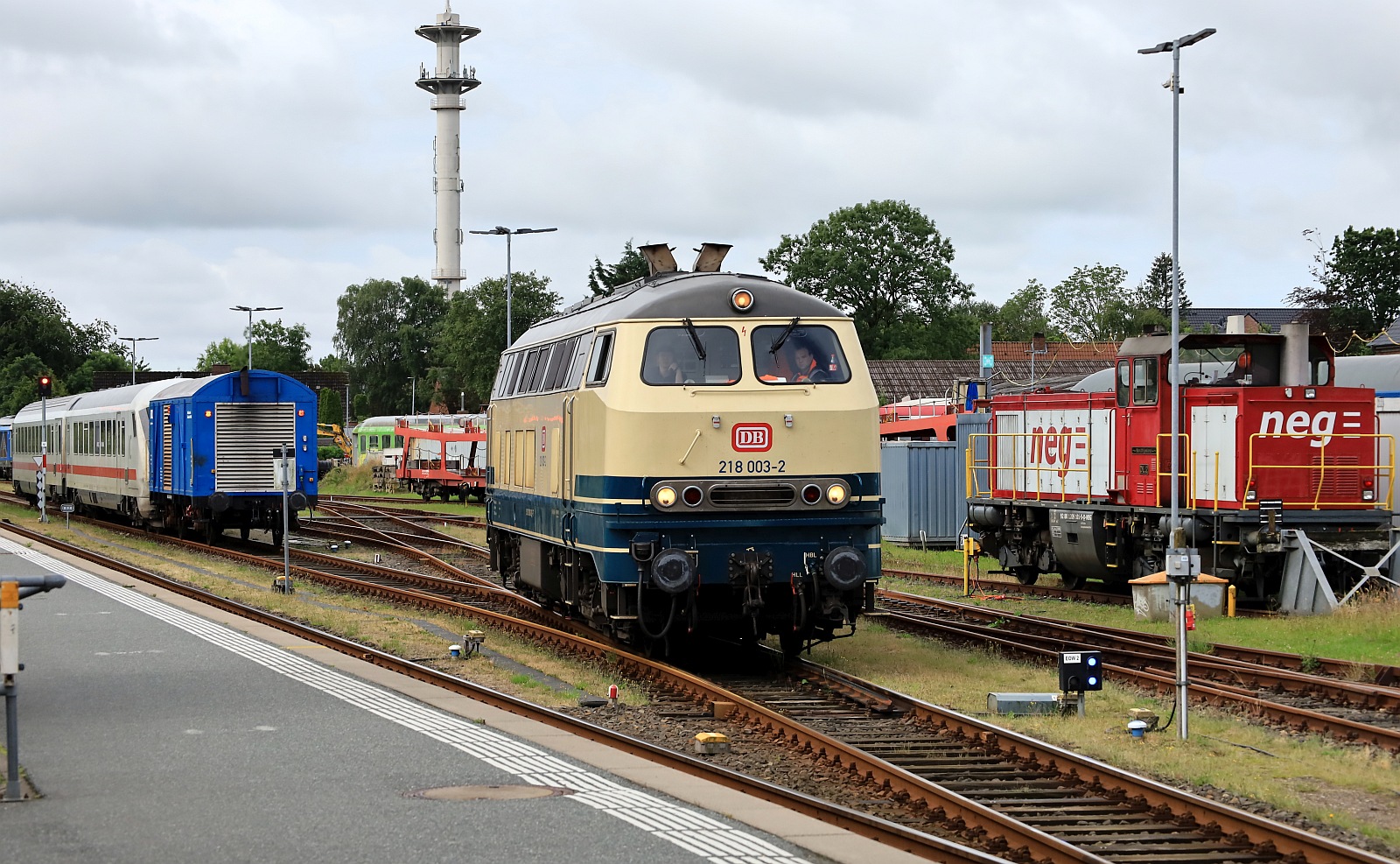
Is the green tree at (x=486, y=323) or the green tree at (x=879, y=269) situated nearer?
the green tree at (x=879, y=269)

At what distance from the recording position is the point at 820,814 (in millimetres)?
9055

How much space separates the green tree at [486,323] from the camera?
312 feet

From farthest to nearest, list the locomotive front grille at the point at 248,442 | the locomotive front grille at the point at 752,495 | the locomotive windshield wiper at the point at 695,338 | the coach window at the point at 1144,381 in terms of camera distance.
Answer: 1. the locomotive front grille at the point at 248,442
2. the coach window at the point at 1144,381
3. the locomotive windshield wiper at the point at 695,338
4. the locomotive front grille at the point at 752,495

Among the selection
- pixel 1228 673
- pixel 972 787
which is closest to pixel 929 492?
pixel 1228 673

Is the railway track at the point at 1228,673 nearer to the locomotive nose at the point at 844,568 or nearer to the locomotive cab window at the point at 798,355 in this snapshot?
the locomotive nose at the point at 844,568

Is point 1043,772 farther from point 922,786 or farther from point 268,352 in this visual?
point 268,352

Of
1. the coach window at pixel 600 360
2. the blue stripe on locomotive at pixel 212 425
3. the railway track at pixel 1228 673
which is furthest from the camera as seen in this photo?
the blue stripe on locomotive at pixel 212 425

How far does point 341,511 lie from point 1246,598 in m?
31.2

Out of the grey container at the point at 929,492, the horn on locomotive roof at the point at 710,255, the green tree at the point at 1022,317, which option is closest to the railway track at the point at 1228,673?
the horn on locomotive roof at the point at 710,255

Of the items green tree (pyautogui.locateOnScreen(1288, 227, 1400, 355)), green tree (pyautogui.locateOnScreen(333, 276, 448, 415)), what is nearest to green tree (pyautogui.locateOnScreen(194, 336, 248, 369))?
green tree (pyautogui.locateOnScreen(333, 276, 448, 415))

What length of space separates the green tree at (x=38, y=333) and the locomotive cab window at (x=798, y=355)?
352ft

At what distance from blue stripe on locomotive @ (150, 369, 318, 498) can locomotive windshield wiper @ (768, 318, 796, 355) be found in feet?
62.9

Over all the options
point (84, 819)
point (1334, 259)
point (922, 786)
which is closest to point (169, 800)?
point (84, 819)

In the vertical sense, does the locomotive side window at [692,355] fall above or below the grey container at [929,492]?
above
